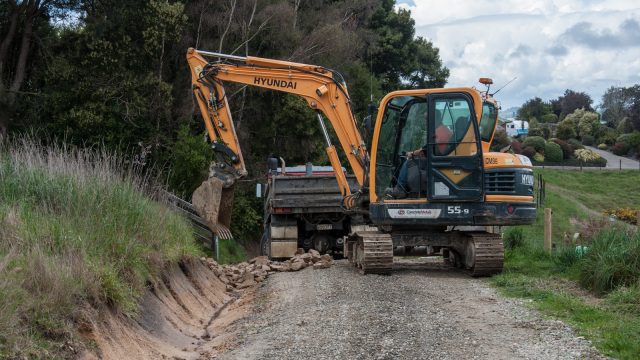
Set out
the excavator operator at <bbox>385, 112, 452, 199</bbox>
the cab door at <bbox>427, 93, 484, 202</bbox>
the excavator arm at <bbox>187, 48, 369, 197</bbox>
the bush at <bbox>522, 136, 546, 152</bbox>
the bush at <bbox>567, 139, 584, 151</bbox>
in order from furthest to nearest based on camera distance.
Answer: the bush at <bbox>567, 139, 584, 151</bbox> → the bush at <bbox>522, 136, 546, 152</bbox> → the excavator arm at <bbox>187, 48, 369, 197</bbox> → the excavator operator at <bbox>385, 112, 452, 199</bbox> → the cab door at <bbox>427, 93, 484, 202</bbox>

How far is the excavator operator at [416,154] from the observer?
43.8 ft

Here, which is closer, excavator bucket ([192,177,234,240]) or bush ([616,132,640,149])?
excavator bucket ([192,177,234,240])

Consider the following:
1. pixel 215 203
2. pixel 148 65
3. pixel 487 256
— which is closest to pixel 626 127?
pixel 148 65

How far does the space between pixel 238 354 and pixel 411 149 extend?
7062mm

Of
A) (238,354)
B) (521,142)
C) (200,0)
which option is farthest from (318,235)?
(521,142)

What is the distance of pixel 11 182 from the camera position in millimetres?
9492

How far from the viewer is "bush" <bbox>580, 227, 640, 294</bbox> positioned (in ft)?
35.2

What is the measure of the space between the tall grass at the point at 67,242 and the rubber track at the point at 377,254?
10.1 feet

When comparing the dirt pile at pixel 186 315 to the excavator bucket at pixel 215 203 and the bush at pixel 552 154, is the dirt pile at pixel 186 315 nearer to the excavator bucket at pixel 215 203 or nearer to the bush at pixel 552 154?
the excavator bucket at pixel 215 203

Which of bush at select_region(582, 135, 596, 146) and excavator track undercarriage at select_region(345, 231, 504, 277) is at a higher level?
bush at select_region(582, 135, 596, 146)

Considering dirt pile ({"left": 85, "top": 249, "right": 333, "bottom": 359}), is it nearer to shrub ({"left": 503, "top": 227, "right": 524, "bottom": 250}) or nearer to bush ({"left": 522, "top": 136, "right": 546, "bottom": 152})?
shrub ({"left": 503, "top": 227, "right": 524, "bottom": 250})

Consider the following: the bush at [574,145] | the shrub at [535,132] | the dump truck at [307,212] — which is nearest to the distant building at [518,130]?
the shrub at [535,132]

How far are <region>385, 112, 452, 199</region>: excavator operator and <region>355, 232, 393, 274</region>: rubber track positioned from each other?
0.83 m

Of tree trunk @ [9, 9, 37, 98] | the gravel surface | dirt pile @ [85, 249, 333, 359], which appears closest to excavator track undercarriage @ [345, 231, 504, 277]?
the gravel surface
